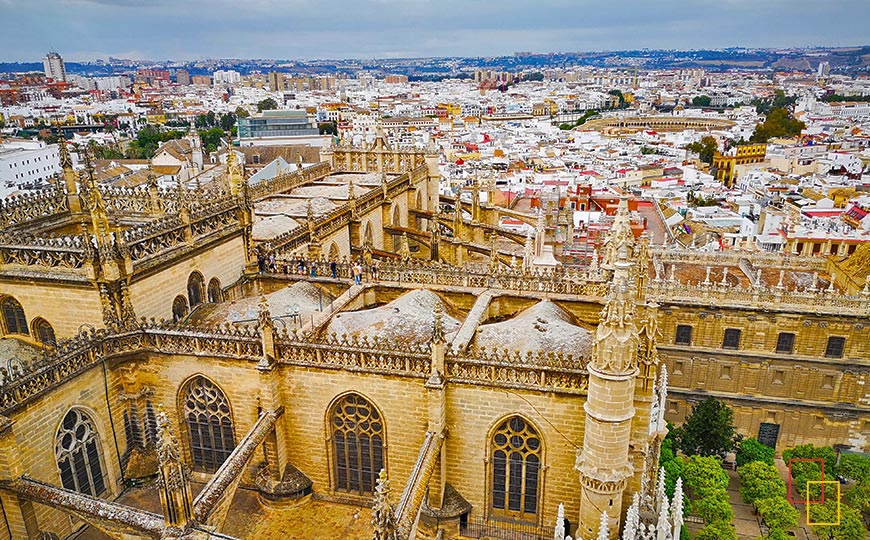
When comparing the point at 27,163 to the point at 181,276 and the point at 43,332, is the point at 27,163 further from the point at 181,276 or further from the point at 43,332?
the point at 181,276

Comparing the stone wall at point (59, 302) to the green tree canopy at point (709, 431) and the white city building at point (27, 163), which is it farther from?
the white city building at point (27, 163)

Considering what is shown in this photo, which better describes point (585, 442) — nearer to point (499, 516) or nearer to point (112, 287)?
point (499, 516)

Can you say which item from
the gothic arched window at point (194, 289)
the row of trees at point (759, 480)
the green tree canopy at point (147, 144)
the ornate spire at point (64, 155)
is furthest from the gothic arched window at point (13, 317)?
the green tree canopy at point (147, 144)

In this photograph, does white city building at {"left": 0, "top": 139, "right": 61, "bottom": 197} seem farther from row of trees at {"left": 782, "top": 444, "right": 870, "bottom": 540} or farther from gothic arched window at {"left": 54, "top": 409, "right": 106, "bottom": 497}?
row of trees at {"left": 782, "top": 444, "right": 870, "bottom": 540}

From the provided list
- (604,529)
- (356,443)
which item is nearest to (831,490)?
(604,529)

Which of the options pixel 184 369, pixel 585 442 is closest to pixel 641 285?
pixel 585 442

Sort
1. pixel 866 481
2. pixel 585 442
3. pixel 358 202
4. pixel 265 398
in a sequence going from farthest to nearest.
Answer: pixel 358 202
pixel 866 481
pixel 265 398
pixel 585 442
